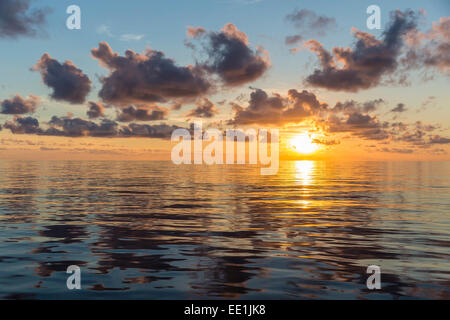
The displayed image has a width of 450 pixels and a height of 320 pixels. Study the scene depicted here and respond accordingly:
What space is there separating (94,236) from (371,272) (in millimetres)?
14646

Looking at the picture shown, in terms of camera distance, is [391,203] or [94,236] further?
A: [391,203]

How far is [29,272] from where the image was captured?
15.1m

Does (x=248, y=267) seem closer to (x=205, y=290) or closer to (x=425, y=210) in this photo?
(x=205, y=290)

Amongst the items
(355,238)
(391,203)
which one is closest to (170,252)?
(355,238)

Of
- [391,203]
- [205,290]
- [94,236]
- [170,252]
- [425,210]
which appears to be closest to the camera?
[205,290]

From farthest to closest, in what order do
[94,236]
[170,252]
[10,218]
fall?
1. [10,218]
2. [94,236]
3. [170,252]

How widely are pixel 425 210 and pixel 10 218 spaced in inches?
1317

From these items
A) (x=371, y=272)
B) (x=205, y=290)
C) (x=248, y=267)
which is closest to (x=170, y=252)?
(x=248, y=267)
